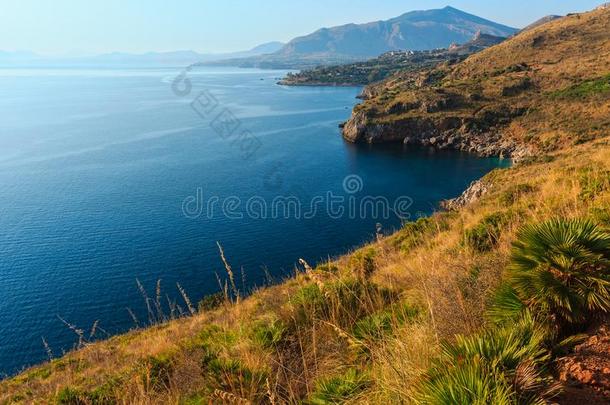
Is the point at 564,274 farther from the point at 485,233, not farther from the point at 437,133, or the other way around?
the point at 437,133

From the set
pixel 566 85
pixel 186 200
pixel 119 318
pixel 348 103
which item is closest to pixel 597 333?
pixel 119 318

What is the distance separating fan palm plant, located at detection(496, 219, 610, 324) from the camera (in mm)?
3809

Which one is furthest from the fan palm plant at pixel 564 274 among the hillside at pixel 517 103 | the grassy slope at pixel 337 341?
the hillside at pixel 517 103

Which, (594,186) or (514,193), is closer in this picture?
(594,186)

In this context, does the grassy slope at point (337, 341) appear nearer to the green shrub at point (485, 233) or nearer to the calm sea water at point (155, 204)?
the green shrub at point (485, 233)

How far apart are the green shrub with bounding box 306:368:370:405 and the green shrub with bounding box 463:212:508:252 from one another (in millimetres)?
5824

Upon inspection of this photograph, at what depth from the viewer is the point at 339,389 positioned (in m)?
3.83

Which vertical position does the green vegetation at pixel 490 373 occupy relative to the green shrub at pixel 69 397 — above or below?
above

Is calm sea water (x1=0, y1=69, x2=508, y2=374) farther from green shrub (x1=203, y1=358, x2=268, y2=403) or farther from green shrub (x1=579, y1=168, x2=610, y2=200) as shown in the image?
green shrub (x1=579, y1=168, x2=610, y2=200)

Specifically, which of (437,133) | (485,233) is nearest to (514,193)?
(485,233)

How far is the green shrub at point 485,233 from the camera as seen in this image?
9.27 metres

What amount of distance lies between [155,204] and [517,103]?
2974 inches

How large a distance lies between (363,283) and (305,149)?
7487 centimetres

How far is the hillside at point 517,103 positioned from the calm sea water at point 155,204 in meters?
6.55
